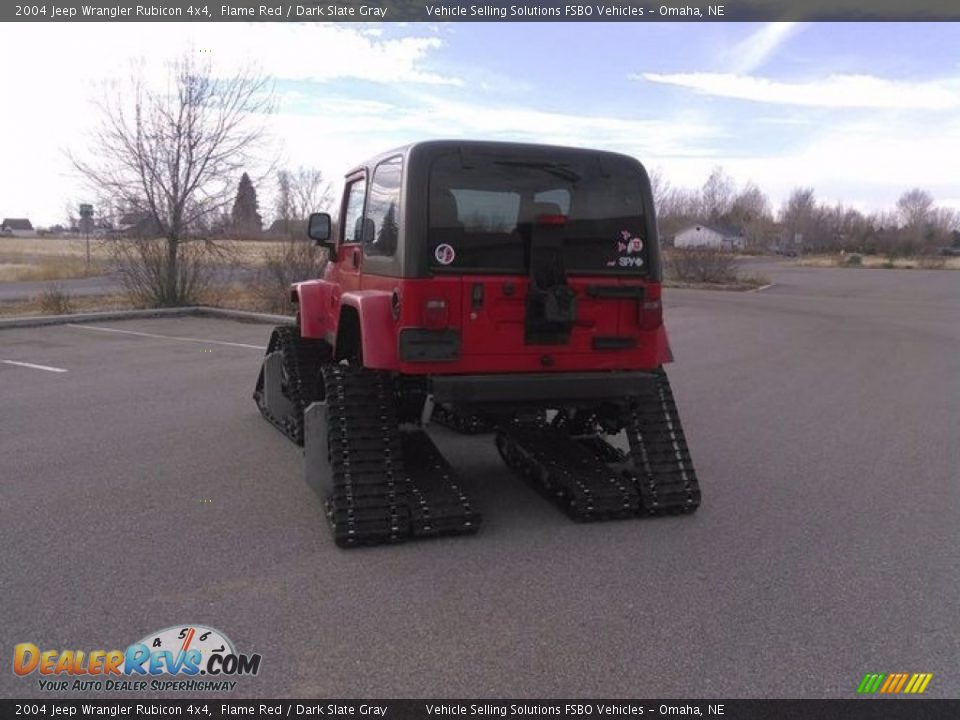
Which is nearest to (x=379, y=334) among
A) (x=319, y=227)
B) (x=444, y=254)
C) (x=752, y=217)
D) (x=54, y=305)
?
(x=444, y=254)

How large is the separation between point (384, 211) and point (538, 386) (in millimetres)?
1635

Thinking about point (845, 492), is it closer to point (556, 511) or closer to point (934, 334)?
point (556, 511)

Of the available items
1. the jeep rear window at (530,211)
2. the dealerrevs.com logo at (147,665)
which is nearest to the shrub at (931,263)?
the jeep rear window at (530,211)

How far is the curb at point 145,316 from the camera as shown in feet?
51.5

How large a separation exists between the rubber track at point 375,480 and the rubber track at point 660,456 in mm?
1269

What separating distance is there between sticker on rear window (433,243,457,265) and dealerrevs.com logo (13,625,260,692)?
2503 millimetres

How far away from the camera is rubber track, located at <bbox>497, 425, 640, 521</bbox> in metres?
5.33

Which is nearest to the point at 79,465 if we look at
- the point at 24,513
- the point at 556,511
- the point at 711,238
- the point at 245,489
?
the point at 24,513

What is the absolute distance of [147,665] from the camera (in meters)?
3.43

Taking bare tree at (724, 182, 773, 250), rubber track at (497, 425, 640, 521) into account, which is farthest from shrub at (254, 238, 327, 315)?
bare tree at (724, 182, 773, 250)

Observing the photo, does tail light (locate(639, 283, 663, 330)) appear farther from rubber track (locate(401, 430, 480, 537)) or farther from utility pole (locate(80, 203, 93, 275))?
utility pole (locate(80, 203, 93, 275))

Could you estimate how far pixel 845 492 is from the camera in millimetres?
6098

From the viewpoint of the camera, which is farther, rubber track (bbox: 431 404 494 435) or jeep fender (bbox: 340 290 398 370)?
rubber track (bbox: 431 404 494 435)

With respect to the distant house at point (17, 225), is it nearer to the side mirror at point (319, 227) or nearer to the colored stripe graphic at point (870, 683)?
the side mirror at point (319, 227)
